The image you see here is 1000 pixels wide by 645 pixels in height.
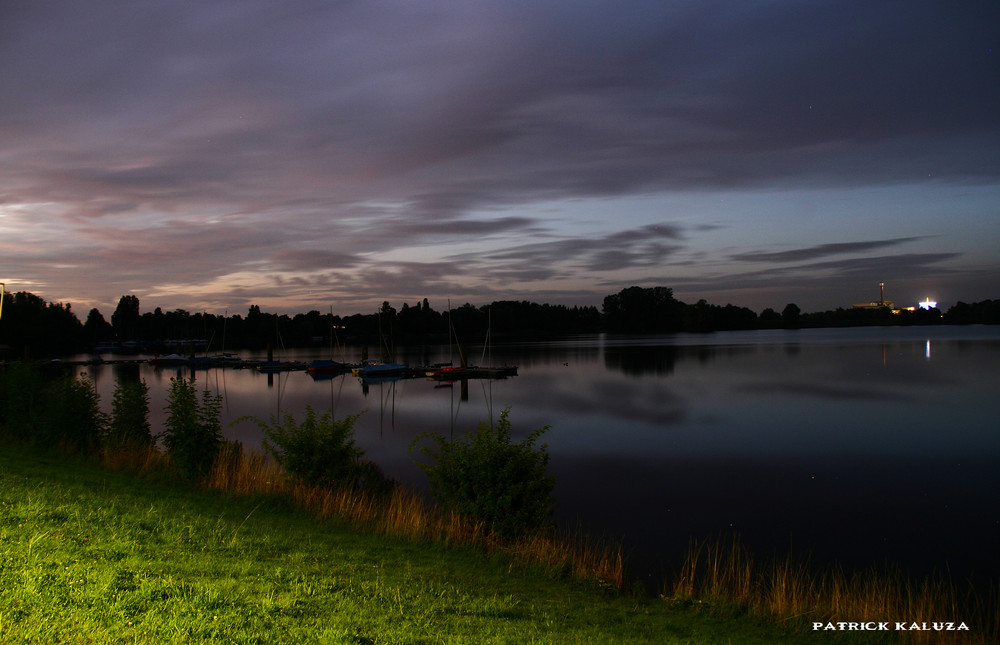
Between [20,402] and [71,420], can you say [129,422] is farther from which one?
[20,402]

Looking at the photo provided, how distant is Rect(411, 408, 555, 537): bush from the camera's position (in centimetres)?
1085

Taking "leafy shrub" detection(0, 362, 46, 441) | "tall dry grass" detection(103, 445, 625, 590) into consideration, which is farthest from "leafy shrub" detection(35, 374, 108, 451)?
"tall dry grass" detection(103, 445, 625, 590)

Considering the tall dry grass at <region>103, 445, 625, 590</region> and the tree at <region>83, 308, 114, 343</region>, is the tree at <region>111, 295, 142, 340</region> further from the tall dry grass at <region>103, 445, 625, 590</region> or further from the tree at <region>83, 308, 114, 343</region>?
the tall dry grass at <region>103, 445, 625, 590</region>

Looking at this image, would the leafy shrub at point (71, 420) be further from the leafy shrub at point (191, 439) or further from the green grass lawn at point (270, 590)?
the green grass lawn at point (270, 590)

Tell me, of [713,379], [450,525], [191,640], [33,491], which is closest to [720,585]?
[450,525]

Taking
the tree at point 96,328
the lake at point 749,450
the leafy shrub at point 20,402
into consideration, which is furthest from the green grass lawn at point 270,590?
the tree at point 96,328

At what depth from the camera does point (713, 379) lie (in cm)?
5684

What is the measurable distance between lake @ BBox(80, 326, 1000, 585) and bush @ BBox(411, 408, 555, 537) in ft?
8.72

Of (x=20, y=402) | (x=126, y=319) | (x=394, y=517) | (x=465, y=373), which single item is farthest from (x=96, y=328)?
(x=394, y=517)

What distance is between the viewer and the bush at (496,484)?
35.6ft

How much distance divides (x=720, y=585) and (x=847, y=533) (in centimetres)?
773

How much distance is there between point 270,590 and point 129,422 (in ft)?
49.9

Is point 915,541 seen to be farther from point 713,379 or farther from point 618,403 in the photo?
point 713,379

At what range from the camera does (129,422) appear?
18.7 metres
